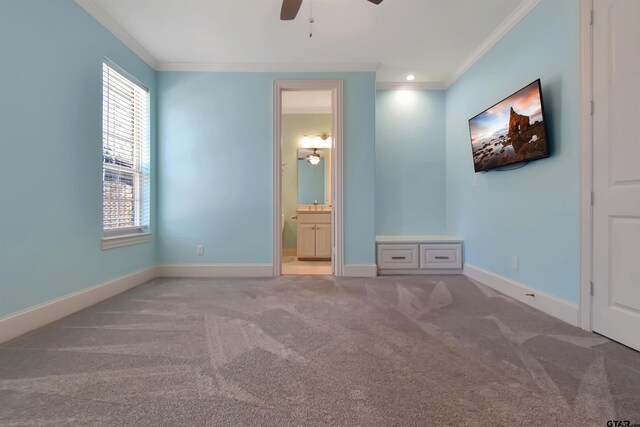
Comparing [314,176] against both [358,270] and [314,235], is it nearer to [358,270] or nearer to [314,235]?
[314,235]

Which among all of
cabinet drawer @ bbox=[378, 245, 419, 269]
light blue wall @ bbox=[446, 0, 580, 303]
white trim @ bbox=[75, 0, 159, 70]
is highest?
white trim @ bbox=[75, 0, 159, 70]

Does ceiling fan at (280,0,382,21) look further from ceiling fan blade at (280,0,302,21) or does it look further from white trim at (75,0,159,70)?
white trim at (75,0,159,70)

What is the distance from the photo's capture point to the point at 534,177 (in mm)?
2455

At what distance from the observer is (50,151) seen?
2.14 meters

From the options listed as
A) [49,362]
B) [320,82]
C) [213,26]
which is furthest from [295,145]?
[49,362]

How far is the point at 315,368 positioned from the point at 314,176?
4.23m

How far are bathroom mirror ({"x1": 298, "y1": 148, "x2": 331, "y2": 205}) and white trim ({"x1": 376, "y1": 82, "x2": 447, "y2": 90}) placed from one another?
164cm

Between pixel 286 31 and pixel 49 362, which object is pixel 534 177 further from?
pixel 49 362

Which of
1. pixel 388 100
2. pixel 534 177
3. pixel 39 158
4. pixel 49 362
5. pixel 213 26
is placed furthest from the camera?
pixel 388 100

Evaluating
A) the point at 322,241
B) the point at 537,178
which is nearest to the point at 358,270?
the point at 322,241

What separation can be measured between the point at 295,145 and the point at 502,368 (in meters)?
4.62

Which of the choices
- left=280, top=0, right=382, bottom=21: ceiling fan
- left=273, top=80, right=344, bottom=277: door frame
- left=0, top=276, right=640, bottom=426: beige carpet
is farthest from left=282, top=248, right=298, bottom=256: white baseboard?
left=280, top=0, right=382, bottom=21: ceiling fan

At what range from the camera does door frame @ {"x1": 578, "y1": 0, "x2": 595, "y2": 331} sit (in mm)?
1944

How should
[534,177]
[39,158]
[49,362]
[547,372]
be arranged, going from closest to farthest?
1. [547,372]
2. [49,362]
3. [39,158]
4. [534,177]
